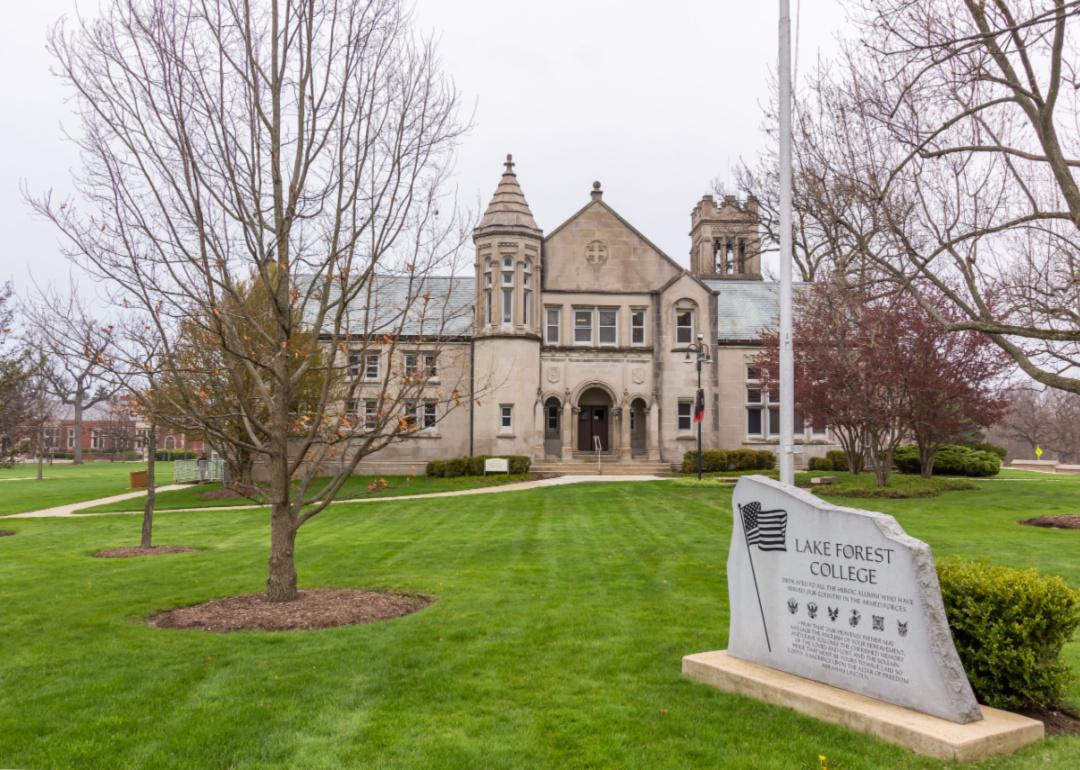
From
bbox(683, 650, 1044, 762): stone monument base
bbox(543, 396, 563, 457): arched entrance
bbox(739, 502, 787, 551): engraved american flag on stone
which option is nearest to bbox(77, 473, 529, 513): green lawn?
bbox(543, 396, 563, 457): arched entrance

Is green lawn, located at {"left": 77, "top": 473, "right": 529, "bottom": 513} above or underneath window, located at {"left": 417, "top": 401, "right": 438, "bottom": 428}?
underneath

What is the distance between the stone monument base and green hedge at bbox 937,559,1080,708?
0.99 feet

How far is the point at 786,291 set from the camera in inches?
385

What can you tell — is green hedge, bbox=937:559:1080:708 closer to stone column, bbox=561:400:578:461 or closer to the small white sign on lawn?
the small white sign on lawn

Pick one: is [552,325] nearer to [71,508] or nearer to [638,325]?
[638,325]

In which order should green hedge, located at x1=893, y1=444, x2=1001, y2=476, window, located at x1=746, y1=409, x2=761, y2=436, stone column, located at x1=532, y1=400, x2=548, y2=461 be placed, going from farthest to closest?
1. window, located at x1=746, y1=409, x2=761, y2=436
2. stone column, located at x1=532, y1=400, x2=548, y2=461
3. green hedge, located at x1=893, y1=444, x2=1001, y2=476

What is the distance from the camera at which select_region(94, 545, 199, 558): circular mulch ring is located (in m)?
16.6

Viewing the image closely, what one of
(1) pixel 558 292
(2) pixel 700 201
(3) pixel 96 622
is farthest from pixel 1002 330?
(2) pixel 700 201

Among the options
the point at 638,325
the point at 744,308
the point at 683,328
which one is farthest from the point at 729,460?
the point at 744,308

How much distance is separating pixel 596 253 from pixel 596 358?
5067 millimetres

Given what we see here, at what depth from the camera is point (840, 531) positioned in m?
6.95

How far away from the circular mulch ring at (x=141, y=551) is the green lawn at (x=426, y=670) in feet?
2.46

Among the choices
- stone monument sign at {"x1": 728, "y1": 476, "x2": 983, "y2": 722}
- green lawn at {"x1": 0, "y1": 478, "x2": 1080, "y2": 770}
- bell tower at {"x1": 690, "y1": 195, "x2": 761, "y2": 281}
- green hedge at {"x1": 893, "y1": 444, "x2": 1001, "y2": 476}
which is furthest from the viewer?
bell tower at {"x1": 690, "y1": 195, "x2": 761, "y2": 281}

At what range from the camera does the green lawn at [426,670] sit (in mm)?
5996
